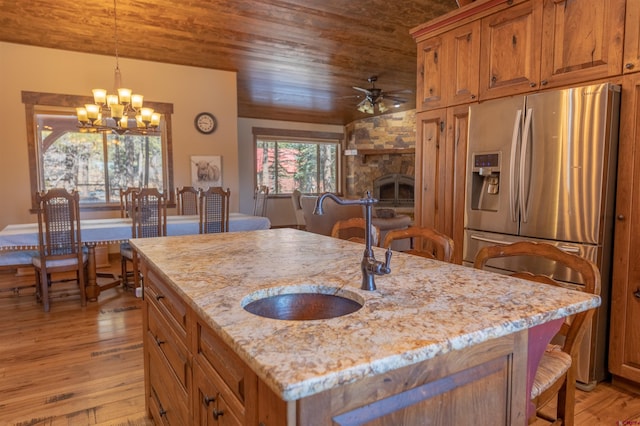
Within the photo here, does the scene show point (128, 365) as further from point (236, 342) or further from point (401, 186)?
A: point (401, 186)

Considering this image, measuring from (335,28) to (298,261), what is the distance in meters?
3.99

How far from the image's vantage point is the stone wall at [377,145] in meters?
8.79

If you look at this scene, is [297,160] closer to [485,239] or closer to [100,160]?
[100,160]

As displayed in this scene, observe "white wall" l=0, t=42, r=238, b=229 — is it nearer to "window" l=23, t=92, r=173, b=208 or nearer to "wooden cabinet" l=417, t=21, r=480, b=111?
"window" l=23, t=92, r=173, b=208

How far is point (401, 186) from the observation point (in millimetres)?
9172

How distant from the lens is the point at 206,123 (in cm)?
601

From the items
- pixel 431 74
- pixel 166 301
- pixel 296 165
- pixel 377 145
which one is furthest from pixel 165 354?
pixel 296 165

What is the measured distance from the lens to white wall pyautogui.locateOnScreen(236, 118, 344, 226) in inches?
345

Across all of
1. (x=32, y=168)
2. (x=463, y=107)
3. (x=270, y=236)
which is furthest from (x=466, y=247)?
(x=32, y=168)

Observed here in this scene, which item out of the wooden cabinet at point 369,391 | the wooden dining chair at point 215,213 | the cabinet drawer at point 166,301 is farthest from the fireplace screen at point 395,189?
the wooden cabinet at point 369,391

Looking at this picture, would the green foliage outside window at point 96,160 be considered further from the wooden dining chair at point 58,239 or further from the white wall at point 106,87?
the wooden dining chair at point 58,239

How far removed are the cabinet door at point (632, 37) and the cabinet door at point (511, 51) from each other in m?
0.45

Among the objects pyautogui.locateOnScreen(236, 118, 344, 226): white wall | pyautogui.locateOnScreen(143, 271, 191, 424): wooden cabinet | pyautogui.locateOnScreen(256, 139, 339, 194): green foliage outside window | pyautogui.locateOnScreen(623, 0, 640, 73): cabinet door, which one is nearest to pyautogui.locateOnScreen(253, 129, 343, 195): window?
pyautogui.locateOnScreen(256, 139, 339, 194): green foliage outside window

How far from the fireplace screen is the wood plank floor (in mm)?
6469
